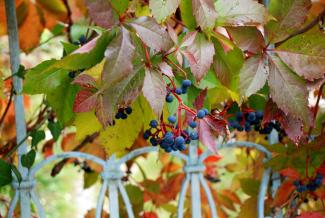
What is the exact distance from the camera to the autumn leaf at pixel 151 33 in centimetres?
73

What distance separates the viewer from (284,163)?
1.15 metres

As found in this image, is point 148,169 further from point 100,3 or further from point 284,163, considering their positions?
point 100,3

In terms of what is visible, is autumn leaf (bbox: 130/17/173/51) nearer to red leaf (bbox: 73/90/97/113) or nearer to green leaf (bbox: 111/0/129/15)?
green leaf (bbox: 111/0/129/15)

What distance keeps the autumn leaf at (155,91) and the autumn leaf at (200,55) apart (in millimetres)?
60

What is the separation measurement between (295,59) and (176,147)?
0.77 feet

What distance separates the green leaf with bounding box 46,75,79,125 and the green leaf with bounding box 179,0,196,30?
0.79 ft

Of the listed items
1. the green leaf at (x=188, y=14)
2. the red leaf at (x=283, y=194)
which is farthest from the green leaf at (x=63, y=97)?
the red leaf at (x=283, y=194)

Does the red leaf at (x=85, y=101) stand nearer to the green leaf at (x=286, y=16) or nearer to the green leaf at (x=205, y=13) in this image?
the green leaf at (x=205, y=13)

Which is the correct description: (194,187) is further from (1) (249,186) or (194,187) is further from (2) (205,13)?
(2) (205,13)

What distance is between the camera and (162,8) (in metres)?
0.76

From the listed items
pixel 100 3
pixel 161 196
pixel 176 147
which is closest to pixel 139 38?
pixel 100 3

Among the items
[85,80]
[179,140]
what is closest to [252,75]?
[179,140]

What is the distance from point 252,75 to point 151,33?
21cm

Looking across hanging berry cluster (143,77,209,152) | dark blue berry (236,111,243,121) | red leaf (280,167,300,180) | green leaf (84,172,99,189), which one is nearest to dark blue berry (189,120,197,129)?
hanging berry cluster (143,77,209,152)
